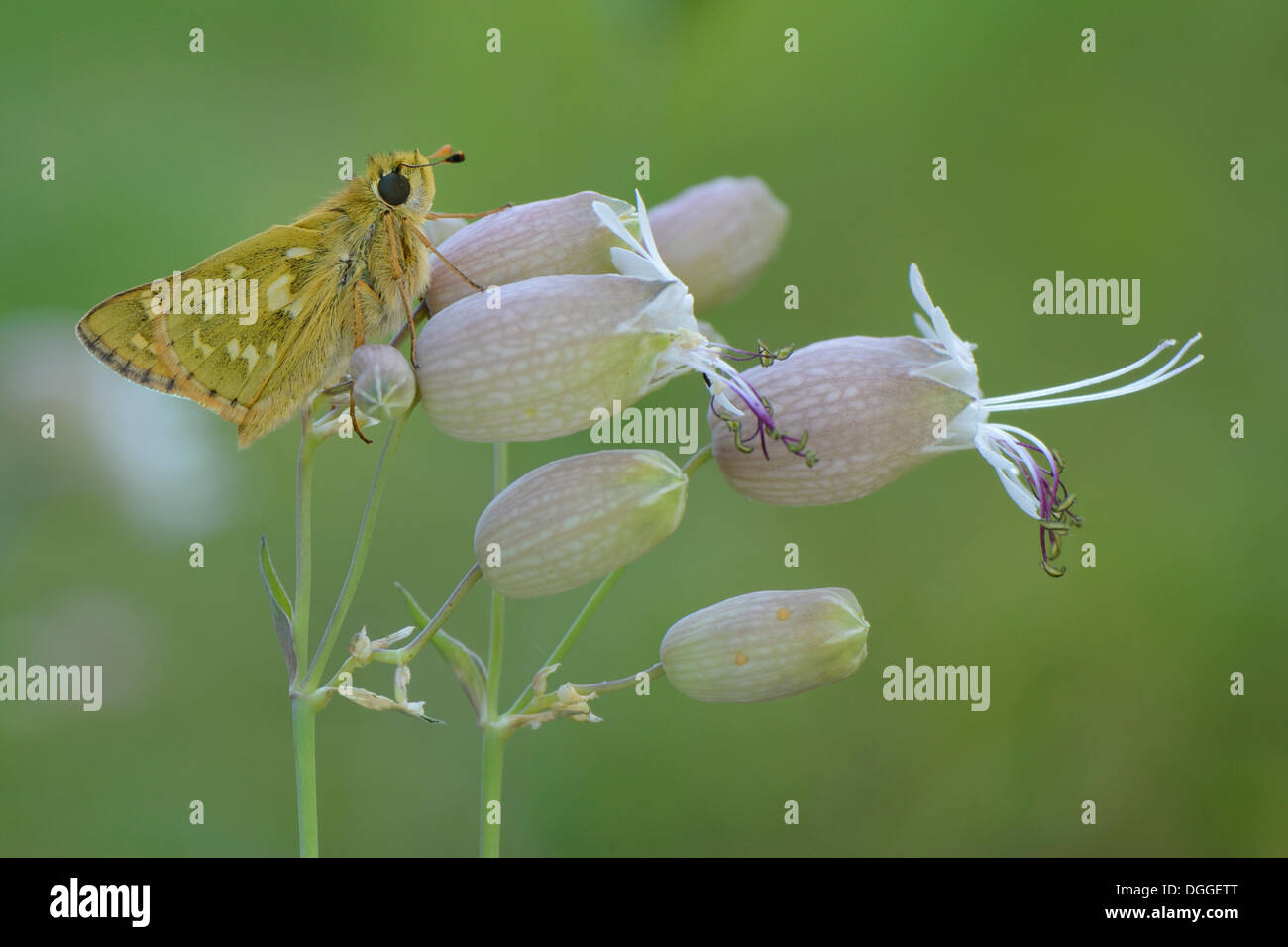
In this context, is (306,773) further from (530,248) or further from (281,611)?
(530,248)

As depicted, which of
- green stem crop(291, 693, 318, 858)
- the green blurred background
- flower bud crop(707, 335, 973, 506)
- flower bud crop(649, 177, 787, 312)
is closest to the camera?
green stem crop(291, 693, 318, 858)

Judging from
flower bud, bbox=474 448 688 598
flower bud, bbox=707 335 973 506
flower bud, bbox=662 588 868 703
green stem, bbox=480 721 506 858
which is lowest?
green stem, bbox=480 721 506 858

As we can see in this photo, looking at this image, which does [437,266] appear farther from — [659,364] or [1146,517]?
[1146,517]

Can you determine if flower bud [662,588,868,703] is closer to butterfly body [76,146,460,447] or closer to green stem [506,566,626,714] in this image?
green stem [506,566,626,714]

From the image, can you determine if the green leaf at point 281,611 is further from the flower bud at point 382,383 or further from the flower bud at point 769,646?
the flower bud at point 769,646

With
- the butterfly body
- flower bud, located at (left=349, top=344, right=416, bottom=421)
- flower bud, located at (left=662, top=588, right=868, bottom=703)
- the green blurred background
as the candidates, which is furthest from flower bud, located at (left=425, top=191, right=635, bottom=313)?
the green blurred background

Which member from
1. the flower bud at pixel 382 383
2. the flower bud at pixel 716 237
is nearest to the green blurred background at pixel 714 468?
the flower bud at pixel 716 237

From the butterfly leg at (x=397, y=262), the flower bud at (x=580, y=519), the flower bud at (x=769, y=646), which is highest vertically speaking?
the butterfly leg at (x=397, y=262)
